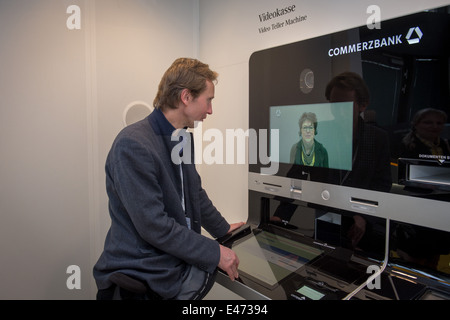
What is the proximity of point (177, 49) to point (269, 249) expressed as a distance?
1.47 metres

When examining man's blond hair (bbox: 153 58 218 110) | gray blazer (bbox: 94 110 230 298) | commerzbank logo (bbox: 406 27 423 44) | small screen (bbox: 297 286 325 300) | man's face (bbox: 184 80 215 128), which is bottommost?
small screen (bbox: 297 286 325 300)

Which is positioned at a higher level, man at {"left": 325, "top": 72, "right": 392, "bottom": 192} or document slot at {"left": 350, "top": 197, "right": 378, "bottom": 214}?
man at {"left": 325, "top": 72, "right": 392, "bottom": 192}

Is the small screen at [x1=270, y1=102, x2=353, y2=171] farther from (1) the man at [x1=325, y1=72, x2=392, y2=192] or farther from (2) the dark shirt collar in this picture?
(2) the dark shirt collar

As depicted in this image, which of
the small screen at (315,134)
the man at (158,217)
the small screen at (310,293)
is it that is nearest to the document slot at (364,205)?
the small screen at (315,134)

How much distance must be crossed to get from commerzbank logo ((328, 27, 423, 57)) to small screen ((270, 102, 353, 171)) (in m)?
0.21

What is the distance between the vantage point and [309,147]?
4.78 feet

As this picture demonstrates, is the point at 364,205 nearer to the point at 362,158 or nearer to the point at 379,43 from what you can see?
the point at 362,158

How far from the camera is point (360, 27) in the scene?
4.06 ft

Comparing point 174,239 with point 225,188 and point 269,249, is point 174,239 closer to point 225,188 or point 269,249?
point 269,249

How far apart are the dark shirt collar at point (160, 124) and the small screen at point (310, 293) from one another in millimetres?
777

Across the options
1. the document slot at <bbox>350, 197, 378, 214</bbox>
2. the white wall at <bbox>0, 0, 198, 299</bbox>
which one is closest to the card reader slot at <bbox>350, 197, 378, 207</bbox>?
the document slot at <bbox>350, 197, 378, 214</bbox>

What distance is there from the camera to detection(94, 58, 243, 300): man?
1153mm

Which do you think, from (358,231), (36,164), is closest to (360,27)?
(358,231)

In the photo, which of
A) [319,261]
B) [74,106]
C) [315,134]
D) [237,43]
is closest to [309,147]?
[315,134]
